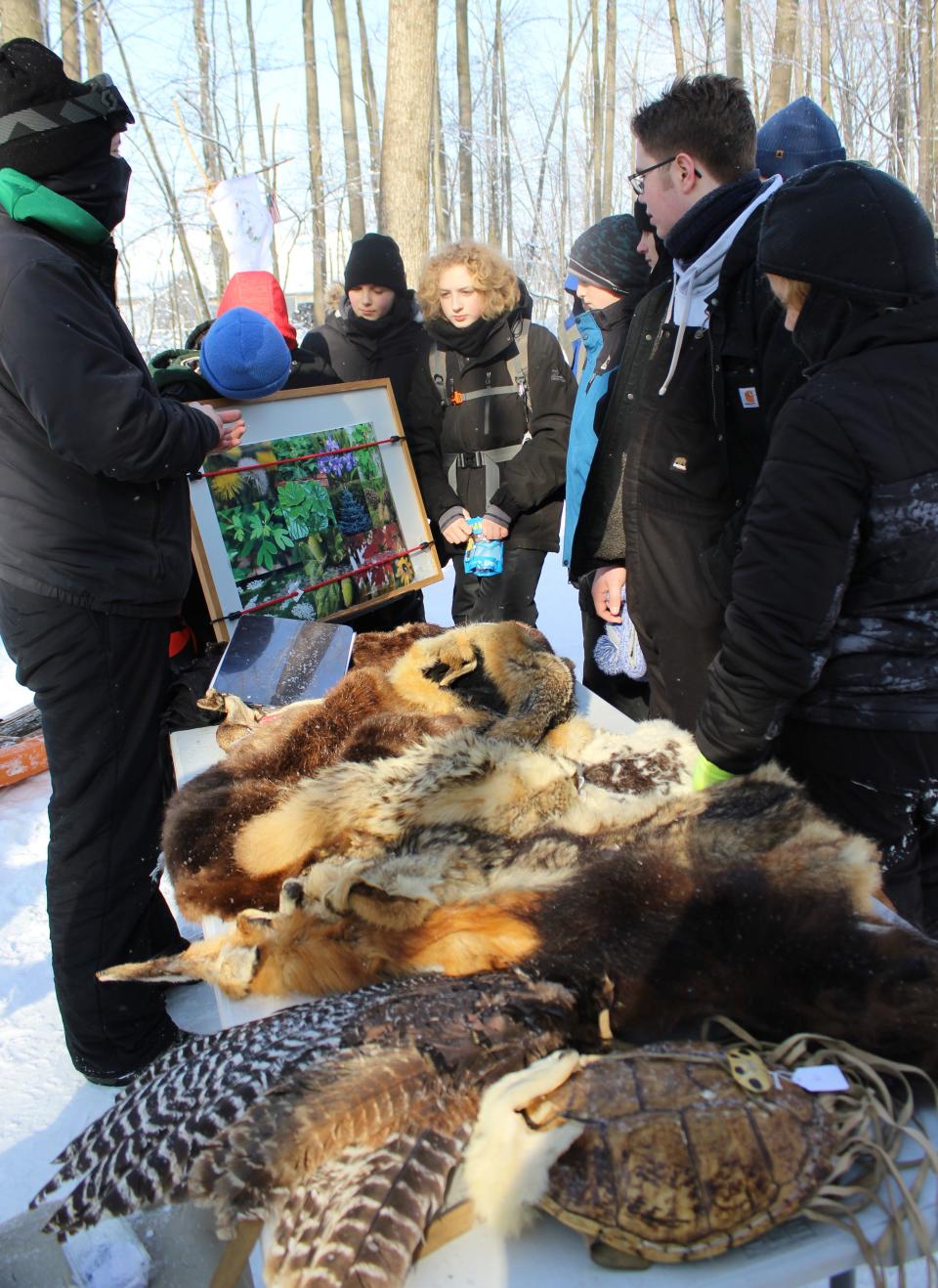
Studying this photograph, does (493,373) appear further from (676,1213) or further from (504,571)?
(676,1213)

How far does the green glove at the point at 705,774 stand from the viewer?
157cm

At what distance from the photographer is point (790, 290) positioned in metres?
1.50

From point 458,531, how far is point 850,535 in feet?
7.09

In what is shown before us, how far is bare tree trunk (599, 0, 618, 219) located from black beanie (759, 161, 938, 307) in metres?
22.0

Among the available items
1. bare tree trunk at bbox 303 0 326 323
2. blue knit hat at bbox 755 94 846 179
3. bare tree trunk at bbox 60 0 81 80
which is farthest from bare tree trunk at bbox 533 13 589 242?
blue knit hat at bbox 755 94 846 179

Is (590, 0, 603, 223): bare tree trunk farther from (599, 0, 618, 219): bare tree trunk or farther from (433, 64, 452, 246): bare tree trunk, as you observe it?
(433, 64, 452, 246): bare tree trunk

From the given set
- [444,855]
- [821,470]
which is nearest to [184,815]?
[444,855]

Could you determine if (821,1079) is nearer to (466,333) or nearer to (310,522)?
(310,522)

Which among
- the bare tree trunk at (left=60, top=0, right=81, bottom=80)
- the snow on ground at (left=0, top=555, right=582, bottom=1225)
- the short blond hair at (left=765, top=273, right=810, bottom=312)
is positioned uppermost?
the bare tree trunk at (left=60, top=0, right=81, bottom=80)

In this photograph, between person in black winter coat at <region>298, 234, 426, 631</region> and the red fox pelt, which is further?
person in black winter coat at <region>298, 234, 426, 631</region>

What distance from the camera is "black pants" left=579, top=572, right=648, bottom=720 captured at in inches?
120

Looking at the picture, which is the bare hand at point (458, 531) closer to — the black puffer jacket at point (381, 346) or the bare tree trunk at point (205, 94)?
the black puffer jacket at point (381, 346)

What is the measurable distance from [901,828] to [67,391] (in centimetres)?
179

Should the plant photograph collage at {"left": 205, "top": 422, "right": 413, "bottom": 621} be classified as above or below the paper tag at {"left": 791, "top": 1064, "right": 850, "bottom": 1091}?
above
